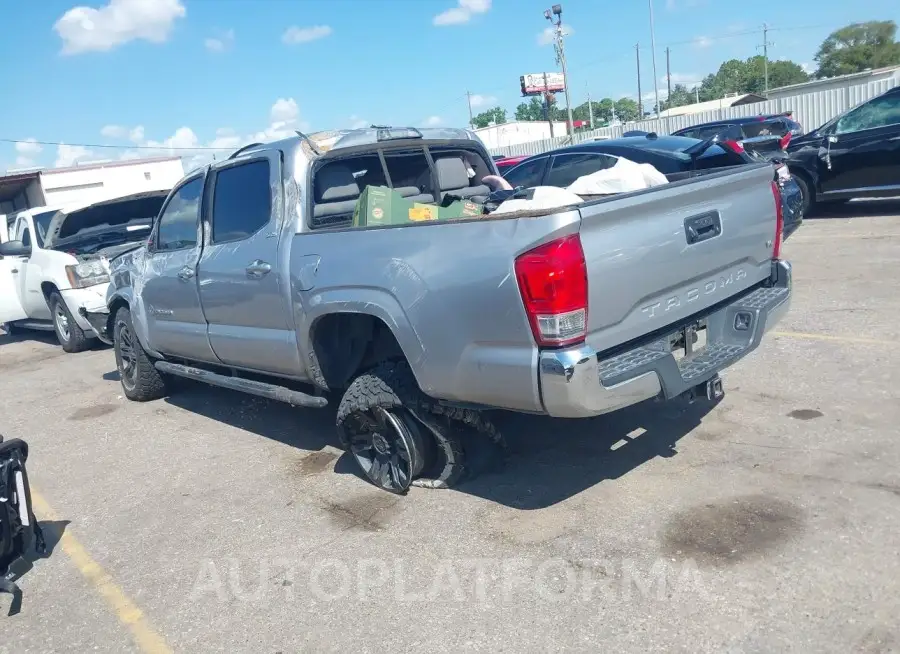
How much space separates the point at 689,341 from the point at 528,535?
126cm

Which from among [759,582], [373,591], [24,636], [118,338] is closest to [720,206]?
[759,582]

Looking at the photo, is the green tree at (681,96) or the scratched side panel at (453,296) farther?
the green tree at (681,96)

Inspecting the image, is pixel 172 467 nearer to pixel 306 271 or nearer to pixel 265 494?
pixel 265 494

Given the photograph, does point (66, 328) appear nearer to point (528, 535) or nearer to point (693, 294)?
point (528, 535)

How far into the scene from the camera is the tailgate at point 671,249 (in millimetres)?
3404

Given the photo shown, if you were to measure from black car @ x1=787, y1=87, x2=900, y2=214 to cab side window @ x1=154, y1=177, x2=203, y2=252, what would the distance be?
30.2 ft

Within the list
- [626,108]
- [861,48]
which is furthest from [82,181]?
[626,108]

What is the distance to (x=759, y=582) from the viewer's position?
124 inches

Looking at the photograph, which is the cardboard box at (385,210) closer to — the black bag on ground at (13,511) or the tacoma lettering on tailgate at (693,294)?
the tacoma lettering on tailgate at (693,294)

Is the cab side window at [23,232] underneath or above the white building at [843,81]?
underneath

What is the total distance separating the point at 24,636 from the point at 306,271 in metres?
2.20

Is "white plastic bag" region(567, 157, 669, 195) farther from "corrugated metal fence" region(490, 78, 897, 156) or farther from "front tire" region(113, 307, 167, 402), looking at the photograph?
"corrugated metal fence" region(490, 78, 897, 156)

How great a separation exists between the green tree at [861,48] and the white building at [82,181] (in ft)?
242

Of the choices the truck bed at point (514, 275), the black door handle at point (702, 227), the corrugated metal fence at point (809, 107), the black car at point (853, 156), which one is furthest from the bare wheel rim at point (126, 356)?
the corrugated metal fence at point (809, 107)
